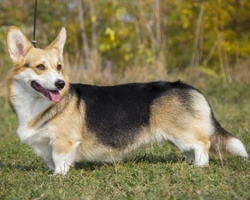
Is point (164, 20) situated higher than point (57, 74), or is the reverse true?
point (57, 74)

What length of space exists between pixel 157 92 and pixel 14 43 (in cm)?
152

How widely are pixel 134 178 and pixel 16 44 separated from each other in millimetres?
1781

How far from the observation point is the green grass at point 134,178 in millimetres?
4051

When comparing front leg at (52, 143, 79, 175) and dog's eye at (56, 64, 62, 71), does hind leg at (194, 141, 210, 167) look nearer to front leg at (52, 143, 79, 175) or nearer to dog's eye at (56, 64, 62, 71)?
front leg at (52, 143, 79, 175)

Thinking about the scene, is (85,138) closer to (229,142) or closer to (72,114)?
(72,114)

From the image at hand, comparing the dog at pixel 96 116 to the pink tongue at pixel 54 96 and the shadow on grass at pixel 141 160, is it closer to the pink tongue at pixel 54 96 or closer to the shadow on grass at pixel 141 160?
the pink tongue at pixel 54 96

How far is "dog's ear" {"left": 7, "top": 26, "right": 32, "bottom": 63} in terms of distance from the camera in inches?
201

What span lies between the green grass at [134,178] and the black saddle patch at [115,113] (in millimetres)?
304

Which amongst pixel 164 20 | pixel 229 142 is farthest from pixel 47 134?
pixel 164 20

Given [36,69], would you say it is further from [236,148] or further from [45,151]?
[236,148]

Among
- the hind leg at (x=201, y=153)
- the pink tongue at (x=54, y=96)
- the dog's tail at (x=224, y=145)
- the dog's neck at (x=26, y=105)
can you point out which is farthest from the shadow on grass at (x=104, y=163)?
the pink tongue at (x=54, y=96)

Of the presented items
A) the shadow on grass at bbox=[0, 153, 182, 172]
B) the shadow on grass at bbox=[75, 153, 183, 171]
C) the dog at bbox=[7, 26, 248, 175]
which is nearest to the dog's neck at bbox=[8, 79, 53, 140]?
the dog at bbox=[7, 26, 248, 175]

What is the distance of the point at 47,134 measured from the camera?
4965 mm

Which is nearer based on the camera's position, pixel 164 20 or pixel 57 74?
pixel 57 74
